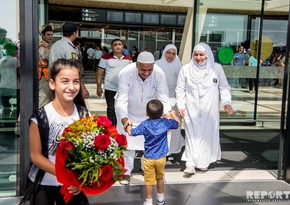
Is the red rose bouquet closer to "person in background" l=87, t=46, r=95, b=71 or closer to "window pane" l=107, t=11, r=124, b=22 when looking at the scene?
"window pane" l=107, t=11, r=124, b=22

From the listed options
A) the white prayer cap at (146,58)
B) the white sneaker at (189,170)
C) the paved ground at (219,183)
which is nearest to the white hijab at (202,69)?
the white prayer cap at (146,58)

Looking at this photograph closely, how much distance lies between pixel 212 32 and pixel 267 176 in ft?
14.2

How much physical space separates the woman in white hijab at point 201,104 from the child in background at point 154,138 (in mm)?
1253

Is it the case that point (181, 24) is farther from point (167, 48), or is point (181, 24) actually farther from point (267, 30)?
point (167, 48)

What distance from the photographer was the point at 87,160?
1941 millimetres

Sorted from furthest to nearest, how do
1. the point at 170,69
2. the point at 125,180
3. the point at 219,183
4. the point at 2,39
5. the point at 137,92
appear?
the point at 170,69 → the point at 219,183 → the point at 125,180 → the point at 137,92 → the point at 2,39

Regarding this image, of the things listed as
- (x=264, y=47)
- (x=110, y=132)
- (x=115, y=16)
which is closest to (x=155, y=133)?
(x=110, y=132)

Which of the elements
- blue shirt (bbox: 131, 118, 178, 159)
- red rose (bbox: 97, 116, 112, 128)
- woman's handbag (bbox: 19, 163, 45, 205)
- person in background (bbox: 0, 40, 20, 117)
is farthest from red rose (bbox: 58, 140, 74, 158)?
person in background (bbox: 0, 40, 20, 117)

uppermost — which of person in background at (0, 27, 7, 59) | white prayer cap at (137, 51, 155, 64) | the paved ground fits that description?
person in background at (0, 27, 7, 59)

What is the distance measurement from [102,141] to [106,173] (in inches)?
6.6

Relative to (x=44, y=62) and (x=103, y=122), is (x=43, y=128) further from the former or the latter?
(x=44, y=62)

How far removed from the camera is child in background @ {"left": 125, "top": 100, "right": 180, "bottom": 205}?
12.4ft

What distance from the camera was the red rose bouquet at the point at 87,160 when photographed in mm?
1934

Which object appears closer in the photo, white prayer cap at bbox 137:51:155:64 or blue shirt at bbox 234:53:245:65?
white prayer cap at bbox 137:51:155:64
